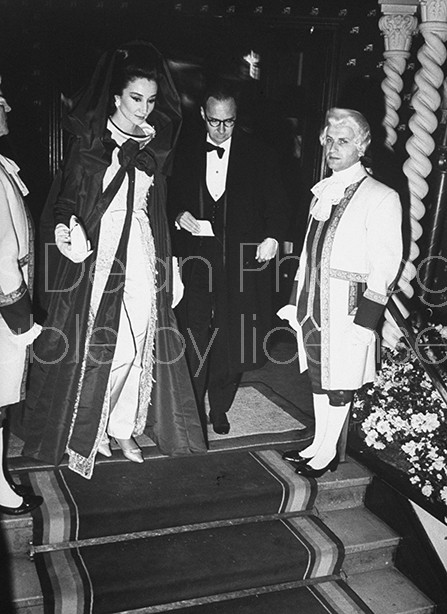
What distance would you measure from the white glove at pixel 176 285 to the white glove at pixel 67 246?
21.6 inches

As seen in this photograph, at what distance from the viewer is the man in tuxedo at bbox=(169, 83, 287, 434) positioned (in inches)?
150

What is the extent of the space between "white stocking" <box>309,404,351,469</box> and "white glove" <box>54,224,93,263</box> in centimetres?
143

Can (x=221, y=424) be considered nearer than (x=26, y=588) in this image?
No

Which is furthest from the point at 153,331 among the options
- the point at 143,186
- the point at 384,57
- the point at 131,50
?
the point at 384,57

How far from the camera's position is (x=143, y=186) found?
11.4 ft

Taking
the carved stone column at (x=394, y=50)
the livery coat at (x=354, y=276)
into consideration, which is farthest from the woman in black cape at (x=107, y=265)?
the carved stone column at (x=394, y=50)

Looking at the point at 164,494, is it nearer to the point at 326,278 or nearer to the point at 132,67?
the point at 326,278

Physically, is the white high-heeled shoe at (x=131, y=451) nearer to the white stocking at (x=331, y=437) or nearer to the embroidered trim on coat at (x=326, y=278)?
the white stocking at (x=331, y=437)

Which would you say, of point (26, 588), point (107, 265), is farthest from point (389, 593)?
point (107, 265)

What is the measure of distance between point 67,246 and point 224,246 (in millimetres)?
954

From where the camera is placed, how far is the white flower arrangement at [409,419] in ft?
12.1

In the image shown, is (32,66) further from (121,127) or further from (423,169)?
(423,169)

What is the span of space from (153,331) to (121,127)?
99cm

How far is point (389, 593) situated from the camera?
3.62 meters
